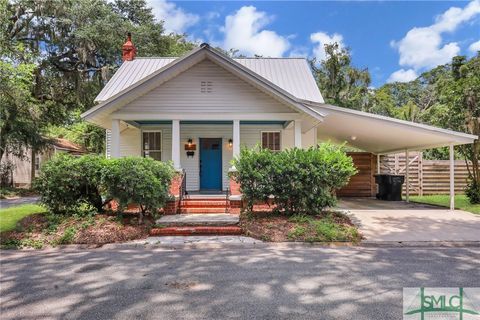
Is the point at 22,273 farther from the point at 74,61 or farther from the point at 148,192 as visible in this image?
the point at 74,61

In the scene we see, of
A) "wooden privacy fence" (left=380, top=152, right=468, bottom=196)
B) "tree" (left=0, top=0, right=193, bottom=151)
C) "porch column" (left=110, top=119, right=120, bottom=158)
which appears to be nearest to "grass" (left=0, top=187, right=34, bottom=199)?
"tree" (left=0, top=0, right=193, bottom=151)

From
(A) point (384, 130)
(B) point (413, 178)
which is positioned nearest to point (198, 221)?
(A) point (384, 130)

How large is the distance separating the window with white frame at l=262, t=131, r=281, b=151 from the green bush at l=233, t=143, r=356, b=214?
481cm

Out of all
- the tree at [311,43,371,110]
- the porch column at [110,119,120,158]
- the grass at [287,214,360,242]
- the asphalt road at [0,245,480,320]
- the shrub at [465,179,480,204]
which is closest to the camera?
the asphalt road at [0,245,480,320]

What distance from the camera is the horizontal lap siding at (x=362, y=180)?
54.4 feet

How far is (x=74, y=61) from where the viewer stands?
891 inches

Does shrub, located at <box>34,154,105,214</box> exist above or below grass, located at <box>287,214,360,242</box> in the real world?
above

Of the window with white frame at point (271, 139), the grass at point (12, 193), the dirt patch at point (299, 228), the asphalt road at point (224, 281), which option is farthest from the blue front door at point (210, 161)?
the grass at point (12, 193)

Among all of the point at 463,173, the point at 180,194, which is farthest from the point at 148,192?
the point at 463,173

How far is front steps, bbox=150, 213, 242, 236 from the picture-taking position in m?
7.98

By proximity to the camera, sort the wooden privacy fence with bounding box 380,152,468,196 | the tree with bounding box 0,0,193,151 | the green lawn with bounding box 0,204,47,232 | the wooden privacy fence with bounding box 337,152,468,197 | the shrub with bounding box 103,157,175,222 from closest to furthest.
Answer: the green lawn with bounding box 0,204,47,232
the shrub with bounding box 103,157,175,222
the wooden privacy fence with bounding box 380,152,468,196
the wooden privacy fence with bounding box 337,152,468,197
the tree with bounding box 0,0,193,151

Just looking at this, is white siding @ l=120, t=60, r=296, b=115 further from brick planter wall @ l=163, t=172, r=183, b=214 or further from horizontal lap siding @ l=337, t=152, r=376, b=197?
horizontal lap siding @ l=337, t=152, r=376, b=197

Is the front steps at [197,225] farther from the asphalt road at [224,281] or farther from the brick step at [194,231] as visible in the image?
the asphalt road at [224,281]

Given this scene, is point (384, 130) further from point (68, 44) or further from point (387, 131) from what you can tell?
point (68, 44)
